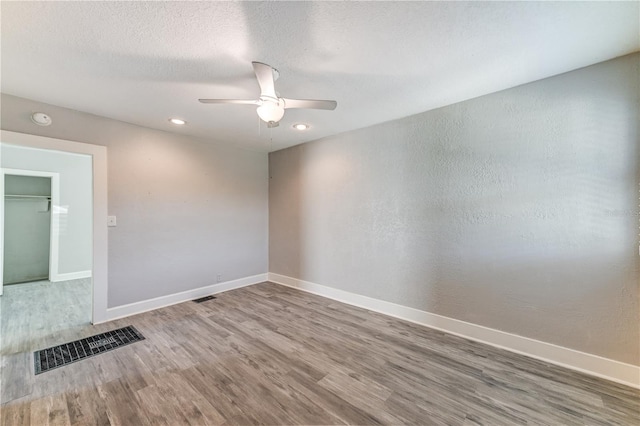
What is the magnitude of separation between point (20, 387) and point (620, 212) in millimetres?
4740

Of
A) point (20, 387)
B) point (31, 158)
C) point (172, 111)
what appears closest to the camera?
point (20, 387)

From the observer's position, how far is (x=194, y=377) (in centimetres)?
195

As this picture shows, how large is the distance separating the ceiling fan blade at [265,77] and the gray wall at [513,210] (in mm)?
1875

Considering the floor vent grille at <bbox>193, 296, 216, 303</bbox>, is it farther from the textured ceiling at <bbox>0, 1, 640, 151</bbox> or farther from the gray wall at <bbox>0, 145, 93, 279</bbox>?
the gray wall at <bbox>0, 145, 93, 279</bbox>

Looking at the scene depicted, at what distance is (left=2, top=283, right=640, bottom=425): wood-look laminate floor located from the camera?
1.58 meters

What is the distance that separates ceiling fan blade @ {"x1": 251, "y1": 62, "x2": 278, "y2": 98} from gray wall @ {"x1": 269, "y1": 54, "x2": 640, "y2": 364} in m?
1.87

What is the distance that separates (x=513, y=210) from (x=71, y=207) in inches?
297

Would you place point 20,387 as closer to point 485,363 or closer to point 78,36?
point 78,36

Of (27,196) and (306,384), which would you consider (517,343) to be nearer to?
(306,384)

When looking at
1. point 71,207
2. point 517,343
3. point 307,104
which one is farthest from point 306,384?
point 71,207

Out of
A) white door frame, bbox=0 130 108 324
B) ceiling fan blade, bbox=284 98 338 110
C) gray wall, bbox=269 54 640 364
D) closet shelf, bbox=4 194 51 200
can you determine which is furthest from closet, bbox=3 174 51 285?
ceiling fan blade, bbox=284 98 338 110

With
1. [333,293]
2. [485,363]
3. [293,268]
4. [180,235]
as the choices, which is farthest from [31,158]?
[485,363]

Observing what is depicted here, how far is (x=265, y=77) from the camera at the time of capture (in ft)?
5.59

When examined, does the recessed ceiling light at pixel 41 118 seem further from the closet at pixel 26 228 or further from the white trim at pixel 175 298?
the closet at pixel 26 228
